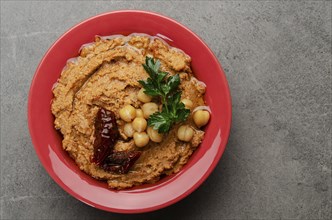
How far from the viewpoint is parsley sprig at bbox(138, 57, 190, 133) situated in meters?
2.63

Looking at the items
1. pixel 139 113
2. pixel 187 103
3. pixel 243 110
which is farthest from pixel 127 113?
pixel 243 110

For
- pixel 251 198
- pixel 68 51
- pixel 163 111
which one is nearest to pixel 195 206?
pixel 251 198

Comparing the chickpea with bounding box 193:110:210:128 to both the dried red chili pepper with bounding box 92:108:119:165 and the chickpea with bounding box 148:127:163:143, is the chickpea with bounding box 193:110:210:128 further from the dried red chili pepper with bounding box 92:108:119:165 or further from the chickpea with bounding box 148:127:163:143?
the dried red chili pepper with bounding box 92:108:119:165

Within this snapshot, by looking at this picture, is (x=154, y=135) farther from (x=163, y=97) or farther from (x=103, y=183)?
(x=103, y=183)

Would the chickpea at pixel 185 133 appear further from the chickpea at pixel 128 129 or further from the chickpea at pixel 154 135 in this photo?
the chickpea at pixel 128 129

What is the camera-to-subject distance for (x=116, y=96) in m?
2.69


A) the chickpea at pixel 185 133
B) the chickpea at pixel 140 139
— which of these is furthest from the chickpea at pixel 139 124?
the chickpea at pixel 185 133

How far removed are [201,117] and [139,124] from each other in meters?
0.36

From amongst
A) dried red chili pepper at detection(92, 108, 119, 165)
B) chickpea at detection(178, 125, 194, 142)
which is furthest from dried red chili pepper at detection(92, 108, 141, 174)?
chickpea at detection(178, 125, 194, 142)

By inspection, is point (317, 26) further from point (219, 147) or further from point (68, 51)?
point (68, 51)

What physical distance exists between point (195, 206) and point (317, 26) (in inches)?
56.5

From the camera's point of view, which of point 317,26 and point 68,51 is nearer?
point 68,51

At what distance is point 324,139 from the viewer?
128 inches

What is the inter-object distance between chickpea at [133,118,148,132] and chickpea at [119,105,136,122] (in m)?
0.03
